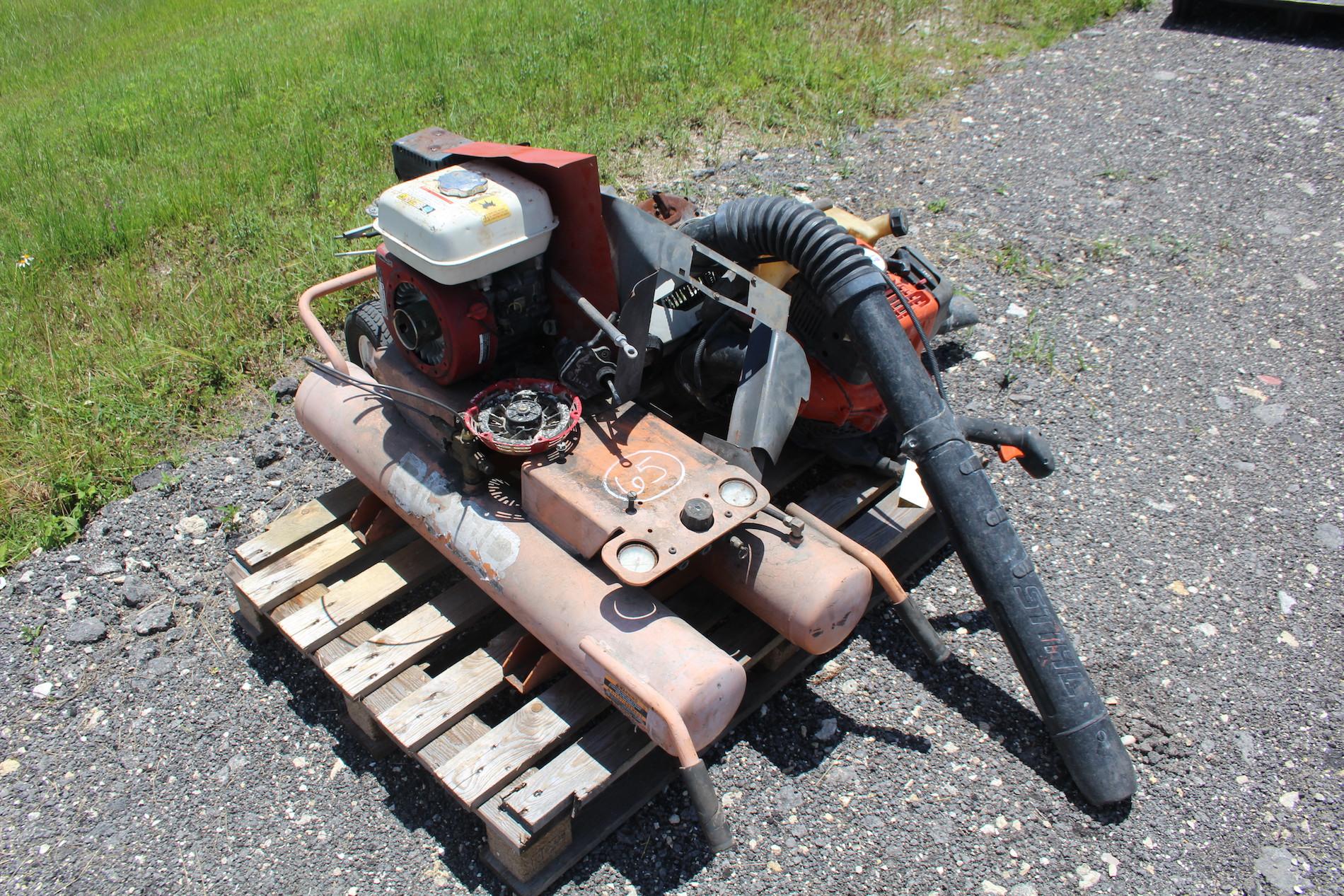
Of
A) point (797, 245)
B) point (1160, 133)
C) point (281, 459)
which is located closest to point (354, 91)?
point (281, 459)

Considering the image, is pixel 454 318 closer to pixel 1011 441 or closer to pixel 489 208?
pixel 489 208

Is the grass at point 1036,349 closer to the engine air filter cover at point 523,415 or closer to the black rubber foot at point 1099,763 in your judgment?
the black rubber foot at point 1099,763

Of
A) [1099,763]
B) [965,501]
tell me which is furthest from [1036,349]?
[1099,763]

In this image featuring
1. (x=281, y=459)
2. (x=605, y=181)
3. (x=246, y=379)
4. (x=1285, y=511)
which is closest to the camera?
(x=1285, y=511)

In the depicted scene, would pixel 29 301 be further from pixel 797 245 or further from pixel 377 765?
pixel 797 245

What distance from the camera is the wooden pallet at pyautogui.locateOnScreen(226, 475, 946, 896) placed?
7.86 ft

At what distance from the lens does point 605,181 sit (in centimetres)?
526

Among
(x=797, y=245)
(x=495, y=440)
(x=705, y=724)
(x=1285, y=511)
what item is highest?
(x=797, y=245)

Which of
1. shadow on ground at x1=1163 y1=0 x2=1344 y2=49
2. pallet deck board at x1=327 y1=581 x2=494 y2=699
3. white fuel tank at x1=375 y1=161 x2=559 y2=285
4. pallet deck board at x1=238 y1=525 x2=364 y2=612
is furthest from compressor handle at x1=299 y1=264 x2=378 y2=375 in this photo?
shadow on ground at x1=1163 y1=0 x2=1344 y2=49

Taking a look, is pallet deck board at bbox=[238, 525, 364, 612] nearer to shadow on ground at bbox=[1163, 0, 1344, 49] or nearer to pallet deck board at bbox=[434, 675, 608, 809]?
pallet deck board at bbox=[434, 675, 608, 809]

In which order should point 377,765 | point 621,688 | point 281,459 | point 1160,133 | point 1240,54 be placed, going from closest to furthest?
1. point 621,688
2. point 377,765
3. point 281,459
4. point 1160,133
5. point 1240,54

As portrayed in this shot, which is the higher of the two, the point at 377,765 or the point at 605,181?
the point at 605,181

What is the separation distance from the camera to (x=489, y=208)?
259 centimetres

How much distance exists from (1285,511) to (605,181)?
3.57 m
